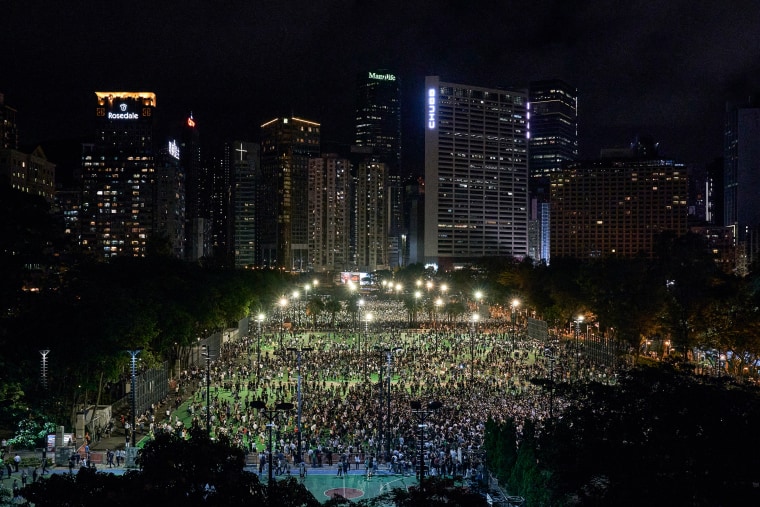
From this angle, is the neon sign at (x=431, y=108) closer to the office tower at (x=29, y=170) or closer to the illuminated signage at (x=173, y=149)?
the illuminated signage at (x=173, y=149)

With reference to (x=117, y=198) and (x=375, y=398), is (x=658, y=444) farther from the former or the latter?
(x=117, y=198)

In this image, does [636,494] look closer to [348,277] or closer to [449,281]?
[449,281]

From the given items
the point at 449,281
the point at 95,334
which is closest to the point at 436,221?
the point at 449,281

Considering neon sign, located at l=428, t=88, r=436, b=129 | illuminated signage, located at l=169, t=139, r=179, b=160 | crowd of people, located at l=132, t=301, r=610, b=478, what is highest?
neon sign, located at l=428, t=88, r=436, b=129

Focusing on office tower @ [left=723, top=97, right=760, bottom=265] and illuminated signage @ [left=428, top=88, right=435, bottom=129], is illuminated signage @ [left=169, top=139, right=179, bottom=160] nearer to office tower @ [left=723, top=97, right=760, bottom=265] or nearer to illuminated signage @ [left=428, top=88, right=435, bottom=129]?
illuminated signage @ [left=428, top=88, right=435, bottom=129]

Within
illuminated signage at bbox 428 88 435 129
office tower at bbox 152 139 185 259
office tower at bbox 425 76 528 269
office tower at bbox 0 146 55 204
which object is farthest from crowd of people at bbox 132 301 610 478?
illuminated signage at bbox 428 88 435 129

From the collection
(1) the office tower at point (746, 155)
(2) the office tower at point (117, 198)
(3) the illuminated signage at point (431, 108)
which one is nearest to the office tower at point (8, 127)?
(2) the office tower at point (117, 198)

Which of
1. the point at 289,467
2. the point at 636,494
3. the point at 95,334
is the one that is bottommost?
the point at 289,467
